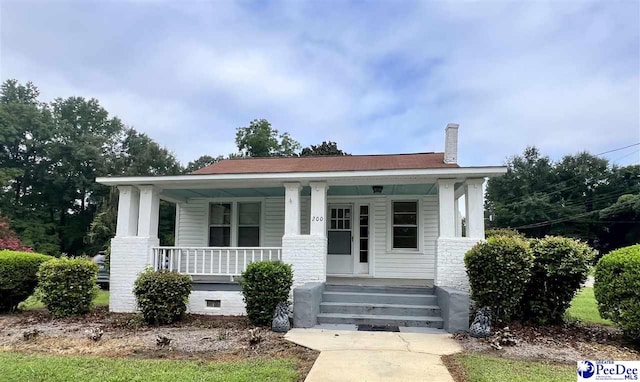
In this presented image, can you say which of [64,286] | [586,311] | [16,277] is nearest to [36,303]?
[16,277]

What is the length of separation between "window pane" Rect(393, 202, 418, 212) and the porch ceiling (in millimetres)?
315

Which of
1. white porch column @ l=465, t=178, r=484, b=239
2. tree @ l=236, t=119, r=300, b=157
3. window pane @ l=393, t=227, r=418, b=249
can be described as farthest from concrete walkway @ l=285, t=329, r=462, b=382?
tree @ l=236, t=119, r=300, b=157

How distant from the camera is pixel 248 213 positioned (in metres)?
10.7

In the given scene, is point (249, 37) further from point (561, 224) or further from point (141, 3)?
point (561, 224)

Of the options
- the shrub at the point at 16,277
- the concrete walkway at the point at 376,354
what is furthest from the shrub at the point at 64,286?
the concrete walkway at the point at 376,354

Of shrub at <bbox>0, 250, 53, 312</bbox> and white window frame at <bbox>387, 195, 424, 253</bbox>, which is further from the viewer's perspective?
white window frame at <bbox>387, 195, 424, 253</bbox>

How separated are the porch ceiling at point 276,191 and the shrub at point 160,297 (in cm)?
275

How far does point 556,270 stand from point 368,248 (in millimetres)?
4467

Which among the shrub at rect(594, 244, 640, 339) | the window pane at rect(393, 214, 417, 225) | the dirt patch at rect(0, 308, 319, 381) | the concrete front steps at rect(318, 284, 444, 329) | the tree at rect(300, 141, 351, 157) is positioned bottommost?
the dirt patch at rect(0, 308, 319, 381)

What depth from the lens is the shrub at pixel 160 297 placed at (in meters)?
6.94

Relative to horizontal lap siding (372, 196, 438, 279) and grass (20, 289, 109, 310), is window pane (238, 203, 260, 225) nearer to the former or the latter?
horizontal lap siding (372, 196, 438, 279)

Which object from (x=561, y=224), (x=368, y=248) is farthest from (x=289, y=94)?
(x=561, y=224)

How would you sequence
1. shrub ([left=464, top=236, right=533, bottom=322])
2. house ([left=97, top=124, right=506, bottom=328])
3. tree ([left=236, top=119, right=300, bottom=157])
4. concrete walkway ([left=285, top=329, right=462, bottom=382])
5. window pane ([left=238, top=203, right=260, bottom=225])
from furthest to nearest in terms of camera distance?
Result: tree ([left=236, top=119, right=300, bottom=157]) → window pane ([left=238, top=203, right=260, bottom=225]) → house ([left=97, top=124, right=506, bottom=328]) → shrub ([left=464, top=236, right=533, bottom=322]) → concrete walkway ([left=285, top=329, right=462, bottom=382])

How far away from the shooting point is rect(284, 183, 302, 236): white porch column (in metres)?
8.00
